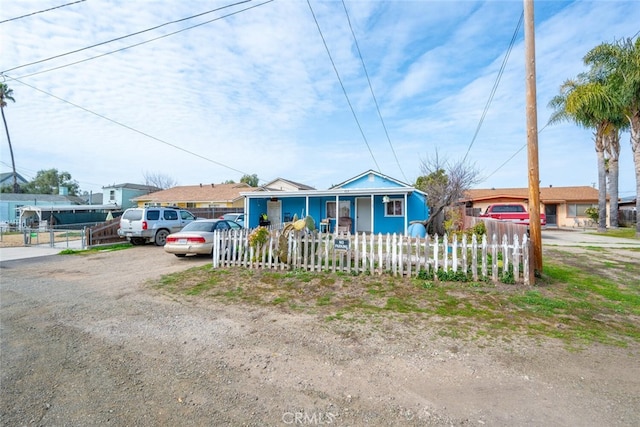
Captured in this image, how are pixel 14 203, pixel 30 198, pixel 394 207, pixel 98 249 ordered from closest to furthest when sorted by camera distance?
pixel 98 249 → pixel 394 207 → pixel 14 203 → pixel 30 198

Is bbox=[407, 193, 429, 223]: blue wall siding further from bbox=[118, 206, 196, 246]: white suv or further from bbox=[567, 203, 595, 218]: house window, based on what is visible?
bbox=[567, 203, 595, 218]: house window

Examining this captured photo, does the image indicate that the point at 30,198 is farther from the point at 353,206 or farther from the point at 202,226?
the point at 353,206

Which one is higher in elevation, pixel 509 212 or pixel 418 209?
pixel 418 209

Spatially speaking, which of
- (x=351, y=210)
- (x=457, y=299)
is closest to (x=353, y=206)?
(x=351, y=210)

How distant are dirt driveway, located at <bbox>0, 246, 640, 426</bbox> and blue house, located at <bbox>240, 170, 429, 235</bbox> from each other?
39.7 feet

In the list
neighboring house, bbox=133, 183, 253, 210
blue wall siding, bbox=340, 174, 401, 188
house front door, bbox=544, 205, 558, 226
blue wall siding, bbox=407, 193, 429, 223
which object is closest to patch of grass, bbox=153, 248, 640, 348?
blue wall siding, bbox=407, 193, 429, 223

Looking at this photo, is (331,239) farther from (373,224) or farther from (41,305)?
(373,224)

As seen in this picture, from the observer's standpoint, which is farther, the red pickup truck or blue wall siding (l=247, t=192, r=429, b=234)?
the red pickup truck

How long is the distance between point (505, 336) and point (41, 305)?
7.58m

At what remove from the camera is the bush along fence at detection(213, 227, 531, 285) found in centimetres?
638

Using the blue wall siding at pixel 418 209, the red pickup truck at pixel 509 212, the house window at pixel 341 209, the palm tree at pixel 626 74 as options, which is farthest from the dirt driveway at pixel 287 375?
the palm tree at pixel 626 74

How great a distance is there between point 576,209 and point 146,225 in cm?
3338

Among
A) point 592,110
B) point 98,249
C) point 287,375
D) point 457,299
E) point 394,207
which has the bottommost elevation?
point 287,375

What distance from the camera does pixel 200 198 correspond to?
32.2m
